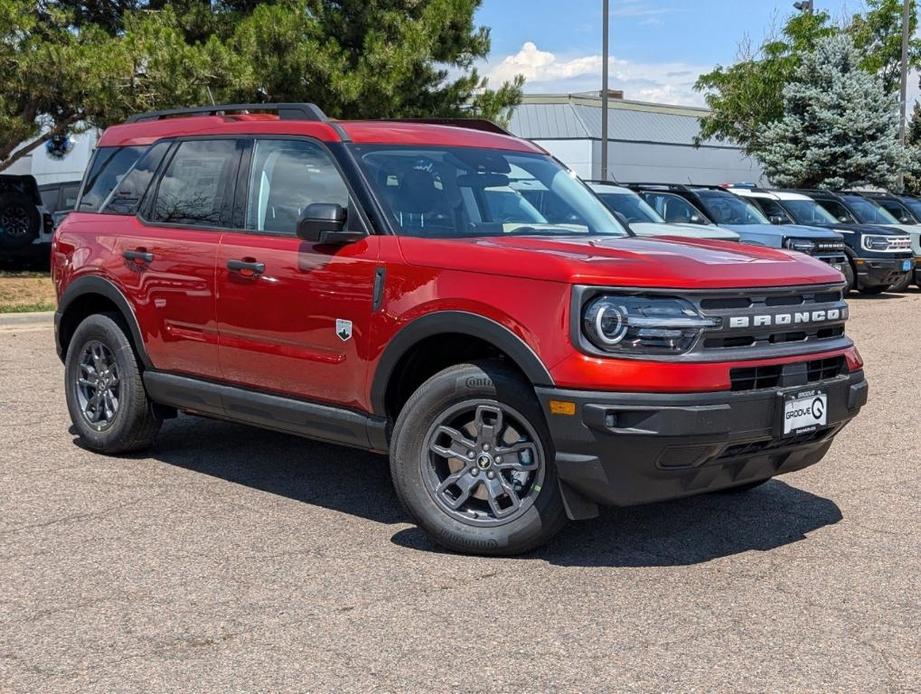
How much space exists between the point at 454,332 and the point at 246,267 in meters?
1.37

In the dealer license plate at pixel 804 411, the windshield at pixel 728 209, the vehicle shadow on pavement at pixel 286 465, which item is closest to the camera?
the dealer license plate at pixel 804 411

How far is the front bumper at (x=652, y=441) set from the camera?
179 inches

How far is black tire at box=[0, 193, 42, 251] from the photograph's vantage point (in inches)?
757

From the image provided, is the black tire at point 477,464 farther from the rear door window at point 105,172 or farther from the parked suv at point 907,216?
the parked suv at point 907,216

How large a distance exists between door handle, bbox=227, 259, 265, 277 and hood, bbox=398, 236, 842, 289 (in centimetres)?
87

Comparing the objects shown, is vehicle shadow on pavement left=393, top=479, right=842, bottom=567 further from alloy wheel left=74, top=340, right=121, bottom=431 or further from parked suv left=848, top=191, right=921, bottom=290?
parked suv left=848, top=191, right=921, bottom=290

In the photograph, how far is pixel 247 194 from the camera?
20.1 feet

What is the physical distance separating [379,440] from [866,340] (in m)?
9.30

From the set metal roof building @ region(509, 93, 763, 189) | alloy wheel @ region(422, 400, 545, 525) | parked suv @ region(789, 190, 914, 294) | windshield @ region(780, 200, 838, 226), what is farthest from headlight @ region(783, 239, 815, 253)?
metal roof building @ region(509, 93, 763, 189)

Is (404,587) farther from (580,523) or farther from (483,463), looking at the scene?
(580,523)

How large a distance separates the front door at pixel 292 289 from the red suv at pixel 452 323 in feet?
0.04

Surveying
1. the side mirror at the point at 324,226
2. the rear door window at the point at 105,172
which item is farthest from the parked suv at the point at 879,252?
the side mirror at the point at 324,226

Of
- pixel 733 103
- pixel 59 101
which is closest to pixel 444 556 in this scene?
pixel 59 101

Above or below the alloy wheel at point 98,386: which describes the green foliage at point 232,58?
above
